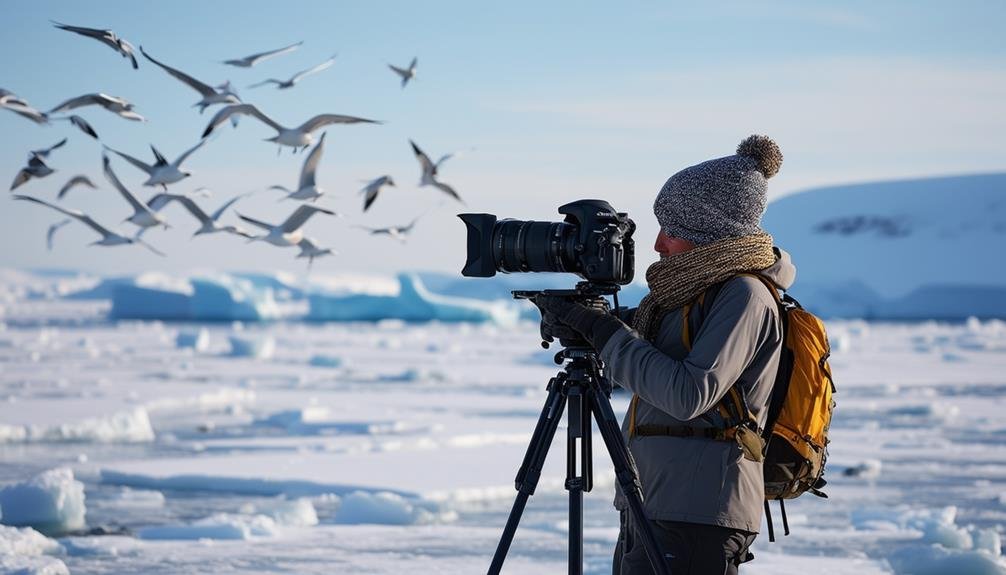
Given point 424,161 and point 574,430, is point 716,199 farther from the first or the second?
point 424,161

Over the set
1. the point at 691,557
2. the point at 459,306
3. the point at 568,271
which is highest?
the point at 459,306

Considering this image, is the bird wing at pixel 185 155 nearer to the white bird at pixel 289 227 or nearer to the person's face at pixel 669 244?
the white bird at pixel 289 227

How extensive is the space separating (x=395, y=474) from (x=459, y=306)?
32.6m

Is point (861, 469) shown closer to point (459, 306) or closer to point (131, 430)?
point (131, 430)

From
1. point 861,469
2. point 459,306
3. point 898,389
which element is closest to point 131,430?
point 861,469

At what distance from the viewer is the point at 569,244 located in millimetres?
2432

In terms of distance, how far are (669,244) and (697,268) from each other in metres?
0.12

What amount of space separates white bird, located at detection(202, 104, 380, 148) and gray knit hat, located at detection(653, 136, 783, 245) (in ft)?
11.5

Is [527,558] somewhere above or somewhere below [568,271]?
below

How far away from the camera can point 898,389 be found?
56.5 ft

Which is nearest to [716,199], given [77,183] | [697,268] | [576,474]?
[697,268]

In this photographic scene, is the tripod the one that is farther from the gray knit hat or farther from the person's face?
the gray knit hat

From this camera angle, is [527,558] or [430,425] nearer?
[527,558]

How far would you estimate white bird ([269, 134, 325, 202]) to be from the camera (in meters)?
5.56
